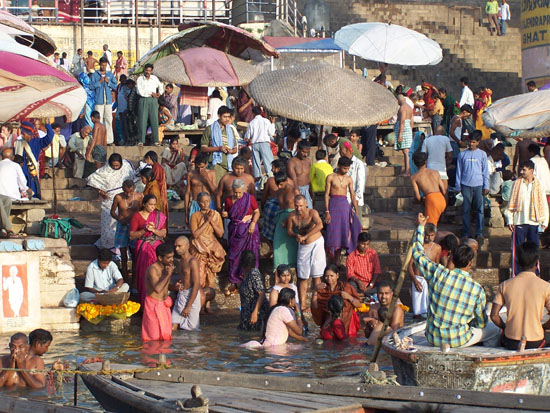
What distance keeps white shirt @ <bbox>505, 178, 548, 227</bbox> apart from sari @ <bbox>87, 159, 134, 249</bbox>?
504 cm

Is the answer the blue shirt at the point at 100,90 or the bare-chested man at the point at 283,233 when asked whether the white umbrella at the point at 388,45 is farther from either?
the bare-chested man at the point at 283,233

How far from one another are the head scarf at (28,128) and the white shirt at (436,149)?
605cm

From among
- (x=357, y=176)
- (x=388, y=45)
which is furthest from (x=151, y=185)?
(x=388, y=45)

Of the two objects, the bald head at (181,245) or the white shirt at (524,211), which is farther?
the white shirt at (524,211)

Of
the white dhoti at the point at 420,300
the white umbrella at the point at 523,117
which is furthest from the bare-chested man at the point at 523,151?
the white dhoti at the point at 420,300

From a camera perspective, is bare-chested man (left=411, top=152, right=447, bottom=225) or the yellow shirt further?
the yellow shirt

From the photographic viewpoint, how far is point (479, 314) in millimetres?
9961

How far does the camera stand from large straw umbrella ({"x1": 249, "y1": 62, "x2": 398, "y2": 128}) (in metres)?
14.4

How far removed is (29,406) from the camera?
8.72m

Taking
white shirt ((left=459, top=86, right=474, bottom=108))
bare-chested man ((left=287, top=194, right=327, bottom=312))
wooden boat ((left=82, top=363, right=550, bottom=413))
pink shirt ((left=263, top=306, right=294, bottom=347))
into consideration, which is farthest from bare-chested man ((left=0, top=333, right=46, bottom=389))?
white shirt ((left=459, top=86, right=474, bottom=108))

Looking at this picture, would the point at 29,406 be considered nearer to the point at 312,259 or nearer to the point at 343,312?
the point at 343,312

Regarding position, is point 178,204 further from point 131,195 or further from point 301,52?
point 301,52

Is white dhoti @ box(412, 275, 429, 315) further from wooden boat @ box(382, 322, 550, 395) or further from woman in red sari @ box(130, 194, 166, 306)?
wooden boat @ box(382, 322, 550, 395)

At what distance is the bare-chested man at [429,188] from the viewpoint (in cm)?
1487
